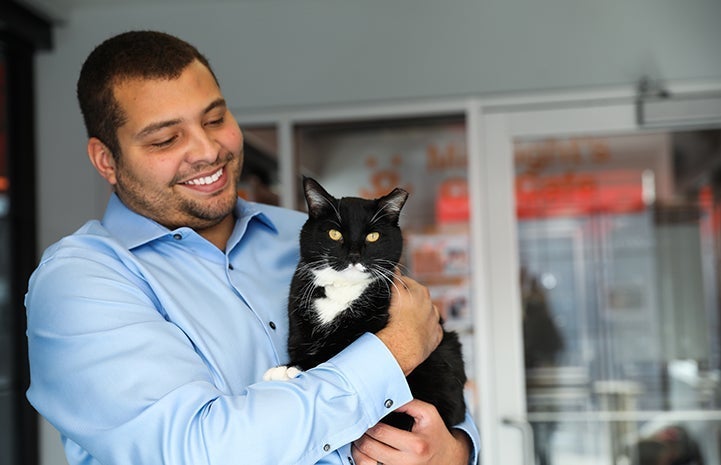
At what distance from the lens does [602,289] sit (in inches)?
128

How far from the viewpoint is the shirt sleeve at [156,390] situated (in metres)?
1.03

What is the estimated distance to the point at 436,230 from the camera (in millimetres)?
3396

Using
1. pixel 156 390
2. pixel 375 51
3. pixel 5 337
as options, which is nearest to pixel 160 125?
pixel 156 390

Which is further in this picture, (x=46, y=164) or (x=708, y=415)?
(x=46, y=164)

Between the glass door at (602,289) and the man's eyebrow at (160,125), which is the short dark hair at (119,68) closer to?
the man's eyebrow at (160,125)

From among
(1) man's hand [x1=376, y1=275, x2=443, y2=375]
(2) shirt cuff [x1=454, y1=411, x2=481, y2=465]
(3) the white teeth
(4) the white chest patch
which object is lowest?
(2) shirt cuff [x1=454, y1=411, x2=481, y2=465]

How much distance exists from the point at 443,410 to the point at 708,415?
2224 millimetres

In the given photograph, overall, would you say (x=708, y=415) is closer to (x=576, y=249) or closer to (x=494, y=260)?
(x=576, y=249)

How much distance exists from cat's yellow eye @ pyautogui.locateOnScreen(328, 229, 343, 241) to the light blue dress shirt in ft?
0.63

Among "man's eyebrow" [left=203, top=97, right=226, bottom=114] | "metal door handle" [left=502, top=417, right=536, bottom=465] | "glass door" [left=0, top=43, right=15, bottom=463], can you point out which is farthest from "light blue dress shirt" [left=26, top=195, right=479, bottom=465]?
"glass door" [left=0, top=43, right=15, bottom=463]

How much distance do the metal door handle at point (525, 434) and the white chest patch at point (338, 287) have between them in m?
1.99

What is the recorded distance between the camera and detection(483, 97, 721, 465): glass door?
125 inches

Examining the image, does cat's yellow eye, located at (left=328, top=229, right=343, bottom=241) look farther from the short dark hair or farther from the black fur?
the short dark hair

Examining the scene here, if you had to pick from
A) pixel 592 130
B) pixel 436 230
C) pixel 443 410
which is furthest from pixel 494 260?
pixel 443 410
